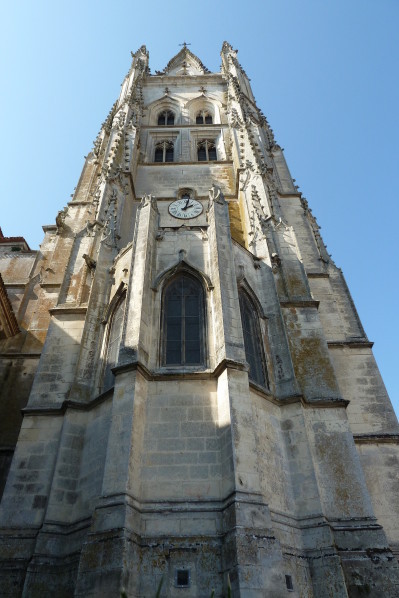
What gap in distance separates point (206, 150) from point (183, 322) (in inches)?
537

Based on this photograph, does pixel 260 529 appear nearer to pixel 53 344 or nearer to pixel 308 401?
pixel 308 401

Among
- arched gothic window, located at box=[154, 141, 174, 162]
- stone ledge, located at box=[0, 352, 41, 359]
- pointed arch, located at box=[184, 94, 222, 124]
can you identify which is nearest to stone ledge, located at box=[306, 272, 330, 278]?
stone ledge, located at box=[0, 352, 41, 359]

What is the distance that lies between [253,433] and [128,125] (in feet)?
52.2

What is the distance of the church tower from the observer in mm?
6711

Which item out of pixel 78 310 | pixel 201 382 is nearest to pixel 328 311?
pixel 201 382

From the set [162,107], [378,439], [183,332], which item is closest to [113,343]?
[183,332]

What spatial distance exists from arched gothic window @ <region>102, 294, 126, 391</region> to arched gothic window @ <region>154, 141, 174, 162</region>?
485 inches

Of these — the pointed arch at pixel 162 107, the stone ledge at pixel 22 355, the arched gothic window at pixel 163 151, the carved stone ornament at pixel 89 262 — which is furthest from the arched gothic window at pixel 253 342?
the pointed arch at pixel 162 107

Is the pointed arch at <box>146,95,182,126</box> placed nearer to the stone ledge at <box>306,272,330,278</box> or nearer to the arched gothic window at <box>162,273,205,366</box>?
the stone ledge at <box>306,272,330,278</box>

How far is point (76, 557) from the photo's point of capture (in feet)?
23.5

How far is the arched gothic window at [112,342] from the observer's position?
9.42 metres

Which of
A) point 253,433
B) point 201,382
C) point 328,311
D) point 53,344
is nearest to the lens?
point 253,433

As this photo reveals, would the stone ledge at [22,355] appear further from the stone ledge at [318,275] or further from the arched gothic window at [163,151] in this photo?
the arched gothic window at [163,151]

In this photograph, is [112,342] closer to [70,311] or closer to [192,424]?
[70,311]
